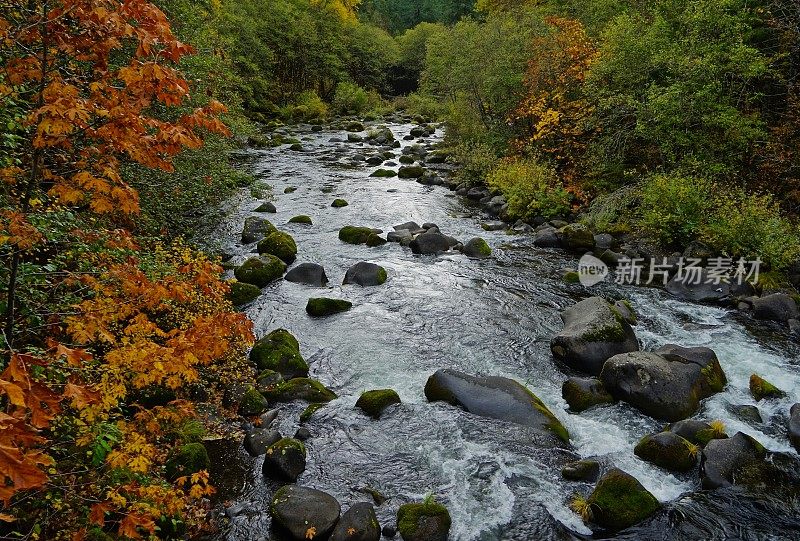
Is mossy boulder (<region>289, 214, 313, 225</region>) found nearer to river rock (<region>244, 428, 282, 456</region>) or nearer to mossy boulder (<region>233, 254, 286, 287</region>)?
mossy boulder (<region>233, 254, 286, 287</region>)

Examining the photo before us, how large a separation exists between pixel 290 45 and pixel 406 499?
47257mm

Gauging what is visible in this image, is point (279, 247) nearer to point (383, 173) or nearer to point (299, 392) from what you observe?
point (299, 392)

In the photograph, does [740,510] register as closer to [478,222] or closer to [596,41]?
[478,222]

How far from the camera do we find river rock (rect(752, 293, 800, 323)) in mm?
11125

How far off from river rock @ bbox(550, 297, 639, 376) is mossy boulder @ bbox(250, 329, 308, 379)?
529 cm

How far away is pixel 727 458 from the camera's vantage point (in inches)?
276

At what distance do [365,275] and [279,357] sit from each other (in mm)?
4676

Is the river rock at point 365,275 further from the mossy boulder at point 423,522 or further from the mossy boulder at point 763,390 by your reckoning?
A: the mossy boulder at point 763,390

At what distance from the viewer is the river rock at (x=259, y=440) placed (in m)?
7.34

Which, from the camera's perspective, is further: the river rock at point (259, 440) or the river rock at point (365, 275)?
the river rock at point (365, 275)

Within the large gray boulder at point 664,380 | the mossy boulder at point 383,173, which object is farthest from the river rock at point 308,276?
the mossy boulder at point 383,173

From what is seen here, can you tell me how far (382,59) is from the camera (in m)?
59.8

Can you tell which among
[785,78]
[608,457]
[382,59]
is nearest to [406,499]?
[608,457]

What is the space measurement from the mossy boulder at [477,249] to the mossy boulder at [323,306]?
5383 mm
